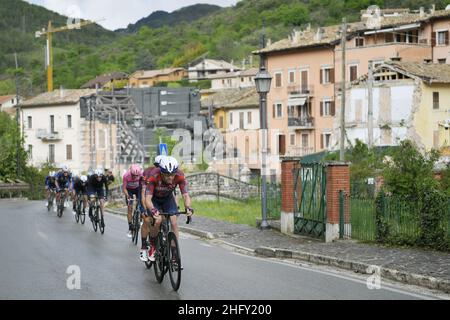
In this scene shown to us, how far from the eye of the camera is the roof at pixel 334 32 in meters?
71.5

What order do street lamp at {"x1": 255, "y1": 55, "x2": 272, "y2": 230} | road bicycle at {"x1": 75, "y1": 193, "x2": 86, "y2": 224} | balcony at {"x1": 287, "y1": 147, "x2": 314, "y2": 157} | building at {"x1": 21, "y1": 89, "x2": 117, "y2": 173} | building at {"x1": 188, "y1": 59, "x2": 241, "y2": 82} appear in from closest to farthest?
street lamp at {"x1": 255, "y1": 55, "x2": 272, "y2": 230}, road bicycle at {"x1": 75, "y1": 193, "x2": 86, "y2": 224}, balcony at {"x1": 287, "y1": 147, "x2": 314, "y2": 157}, building at {"x1": 21, "y1": 89, "x2": 117, "y2": 173}, building at {"x1": 188, "y1": 59, "x2": 241, "y2": 82}

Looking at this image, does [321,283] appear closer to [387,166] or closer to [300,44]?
[387,166]

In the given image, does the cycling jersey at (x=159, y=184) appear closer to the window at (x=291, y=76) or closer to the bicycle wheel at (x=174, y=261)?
the bicycle wheel at (x=174, y=261)

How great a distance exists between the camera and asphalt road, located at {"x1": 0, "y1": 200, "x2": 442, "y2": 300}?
12.5 m

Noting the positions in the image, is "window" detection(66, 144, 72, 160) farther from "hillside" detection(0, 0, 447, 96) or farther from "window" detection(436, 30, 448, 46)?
"hillside" detection(0, 0, 447, 96)

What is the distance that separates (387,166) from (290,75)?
53284 millimetres

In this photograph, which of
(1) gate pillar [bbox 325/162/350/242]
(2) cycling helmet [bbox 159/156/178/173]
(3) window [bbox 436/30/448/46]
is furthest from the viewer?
(3) window [bbox 436/30/448/46]

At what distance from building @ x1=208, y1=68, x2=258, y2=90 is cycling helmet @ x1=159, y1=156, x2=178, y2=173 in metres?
103

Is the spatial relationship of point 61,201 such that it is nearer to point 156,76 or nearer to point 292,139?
point 292,139

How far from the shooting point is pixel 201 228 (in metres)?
25.6

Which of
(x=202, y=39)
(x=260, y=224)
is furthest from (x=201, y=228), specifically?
(x=202, y=39)

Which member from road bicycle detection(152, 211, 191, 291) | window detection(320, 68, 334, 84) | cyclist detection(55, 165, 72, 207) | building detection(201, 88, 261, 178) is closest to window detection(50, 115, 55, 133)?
building detection(201, 88, 261, 178)

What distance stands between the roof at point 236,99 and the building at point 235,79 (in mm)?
17611

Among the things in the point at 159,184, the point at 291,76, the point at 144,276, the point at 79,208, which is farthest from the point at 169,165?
the point at 291,76
